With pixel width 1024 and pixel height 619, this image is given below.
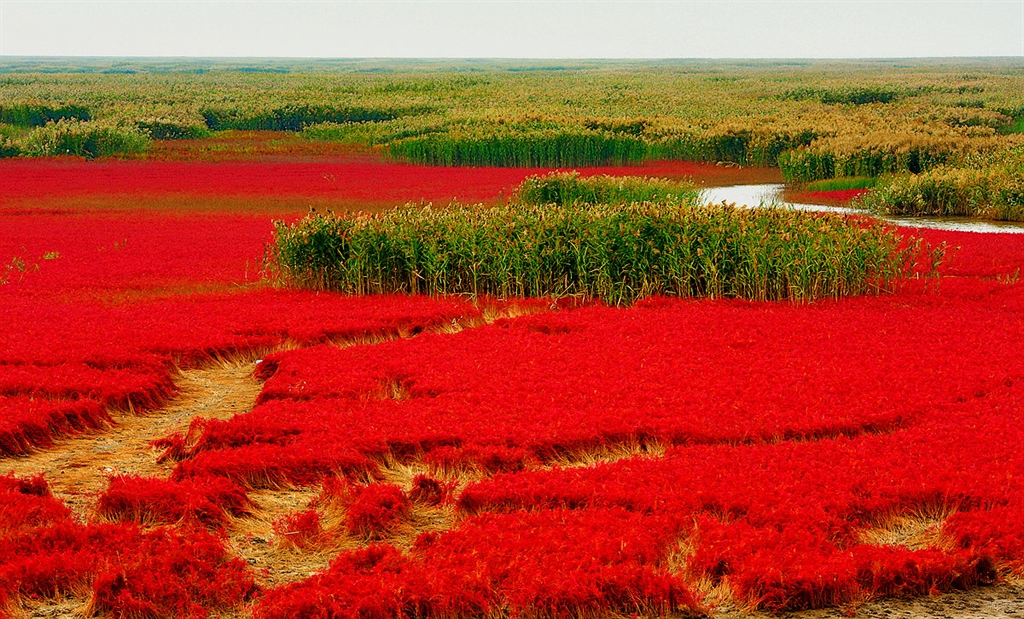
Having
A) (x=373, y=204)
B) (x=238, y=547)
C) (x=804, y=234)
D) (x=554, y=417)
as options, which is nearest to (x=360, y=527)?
(x=238, y=547)

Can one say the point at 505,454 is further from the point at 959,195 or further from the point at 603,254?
the point at 959,195

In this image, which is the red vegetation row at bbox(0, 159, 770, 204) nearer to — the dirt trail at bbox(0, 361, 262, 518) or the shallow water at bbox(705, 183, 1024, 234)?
the shallow water at bbox(705, 183, 1024, 234)

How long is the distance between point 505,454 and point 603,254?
7.39m

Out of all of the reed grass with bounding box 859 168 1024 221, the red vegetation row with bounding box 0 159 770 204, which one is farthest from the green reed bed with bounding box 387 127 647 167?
the reed grass with bounding box 859 168 1024 221

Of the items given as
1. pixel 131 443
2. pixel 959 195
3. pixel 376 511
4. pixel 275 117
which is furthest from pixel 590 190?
pixel 275 117

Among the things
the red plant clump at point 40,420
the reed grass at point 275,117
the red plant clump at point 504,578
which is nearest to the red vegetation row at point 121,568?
the red plant clump at point 504,578

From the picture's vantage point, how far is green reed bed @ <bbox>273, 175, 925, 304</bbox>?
15984 mm

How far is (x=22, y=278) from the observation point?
1844cm

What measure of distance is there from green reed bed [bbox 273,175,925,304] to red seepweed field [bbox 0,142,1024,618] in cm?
65

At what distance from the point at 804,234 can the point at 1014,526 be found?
9.01m

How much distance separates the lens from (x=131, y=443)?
33.2 feet

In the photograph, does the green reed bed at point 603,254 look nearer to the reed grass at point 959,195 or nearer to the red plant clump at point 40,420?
the red plant clump at point 40,420

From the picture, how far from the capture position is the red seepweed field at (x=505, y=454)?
6844 mm

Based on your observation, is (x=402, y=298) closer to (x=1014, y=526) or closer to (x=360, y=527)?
(x=360, y=527)
